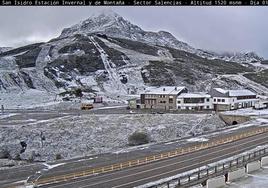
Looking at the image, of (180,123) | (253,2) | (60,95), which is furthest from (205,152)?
(60,95)

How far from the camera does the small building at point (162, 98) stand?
96000 mm

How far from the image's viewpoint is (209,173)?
26062 mm

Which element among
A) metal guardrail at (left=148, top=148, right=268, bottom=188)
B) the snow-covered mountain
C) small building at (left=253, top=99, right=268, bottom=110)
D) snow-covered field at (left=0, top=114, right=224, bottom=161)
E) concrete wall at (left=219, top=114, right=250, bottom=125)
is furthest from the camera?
the snow-covered mountain

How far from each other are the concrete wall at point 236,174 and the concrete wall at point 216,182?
1285 mm

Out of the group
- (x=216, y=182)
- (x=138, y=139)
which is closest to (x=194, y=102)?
(x=138, y=139)

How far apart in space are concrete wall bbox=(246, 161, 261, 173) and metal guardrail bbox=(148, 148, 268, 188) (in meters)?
0.64

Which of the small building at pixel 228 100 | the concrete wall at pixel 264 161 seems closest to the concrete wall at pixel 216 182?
the concrete wall at pixel 264 161

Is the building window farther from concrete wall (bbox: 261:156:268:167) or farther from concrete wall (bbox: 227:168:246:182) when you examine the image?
concrete wall (bbox: 227:168:246:182)

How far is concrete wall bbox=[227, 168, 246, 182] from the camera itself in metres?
25.8

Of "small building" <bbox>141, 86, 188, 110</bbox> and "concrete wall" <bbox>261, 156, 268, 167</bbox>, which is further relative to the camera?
"small building" <bbox>141, 86, 188, 110</bbox>

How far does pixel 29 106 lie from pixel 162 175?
254 feet

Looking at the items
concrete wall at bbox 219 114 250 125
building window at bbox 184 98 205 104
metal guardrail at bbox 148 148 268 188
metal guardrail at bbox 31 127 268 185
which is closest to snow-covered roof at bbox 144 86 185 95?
building window at bbox 184 98 205 104

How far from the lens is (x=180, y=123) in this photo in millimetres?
75188

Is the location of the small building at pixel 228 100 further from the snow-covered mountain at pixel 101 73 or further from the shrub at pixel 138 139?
the snow-covered mountain at pixel 101 73
